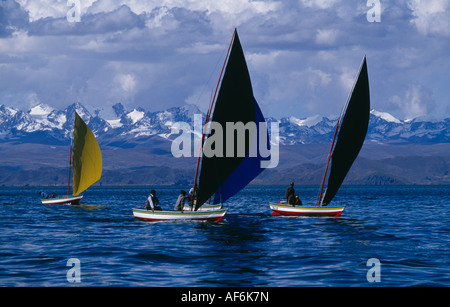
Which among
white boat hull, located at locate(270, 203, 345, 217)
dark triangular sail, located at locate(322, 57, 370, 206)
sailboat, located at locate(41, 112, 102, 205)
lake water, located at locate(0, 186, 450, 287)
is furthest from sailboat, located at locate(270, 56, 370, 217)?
sailboat, located at locate(41, 112, 102, 205)

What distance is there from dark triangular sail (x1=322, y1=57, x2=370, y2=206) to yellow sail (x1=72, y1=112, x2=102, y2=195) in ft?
118

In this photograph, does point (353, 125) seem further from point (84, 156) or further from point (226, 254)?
point (84, 156)

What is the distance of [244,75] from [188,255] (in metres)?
17.1

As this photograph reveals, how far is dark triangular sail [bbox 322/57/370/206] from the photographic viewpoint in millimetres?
53406

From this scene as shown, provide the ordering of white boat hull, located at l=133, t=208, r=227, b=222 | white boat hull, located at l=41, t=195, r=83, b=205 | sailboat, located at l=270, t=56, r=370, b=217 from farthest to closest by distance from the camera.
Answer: white boat hull, located at l=41, t=195, r=83, b=205 < sailboat, located at l=270, t=56, r=370, b=217 < white boat hull, located at l=133, t=208, r=227, b=222

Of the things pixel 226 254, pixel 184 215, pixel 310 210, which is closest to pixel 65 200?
pixel 184 215

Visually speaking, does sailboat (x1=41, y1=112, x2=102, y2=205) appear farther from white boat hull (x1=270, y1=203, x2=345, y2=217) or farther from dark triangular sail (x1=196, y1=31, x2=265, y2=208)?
dark triangular sail (x1=196, y1=31, x2=265, y2=208)

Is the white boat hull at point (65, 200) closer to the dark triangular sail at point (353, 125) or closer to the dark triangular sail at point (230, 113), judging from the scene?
the dark triangular sail at point (230, 113)

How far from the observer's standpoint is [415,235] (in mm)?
44938

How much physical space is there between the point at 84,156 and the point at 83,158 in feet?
1.29

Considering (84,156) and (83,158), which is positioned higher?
(84,156)

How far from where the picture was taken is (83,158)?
8256 cm
